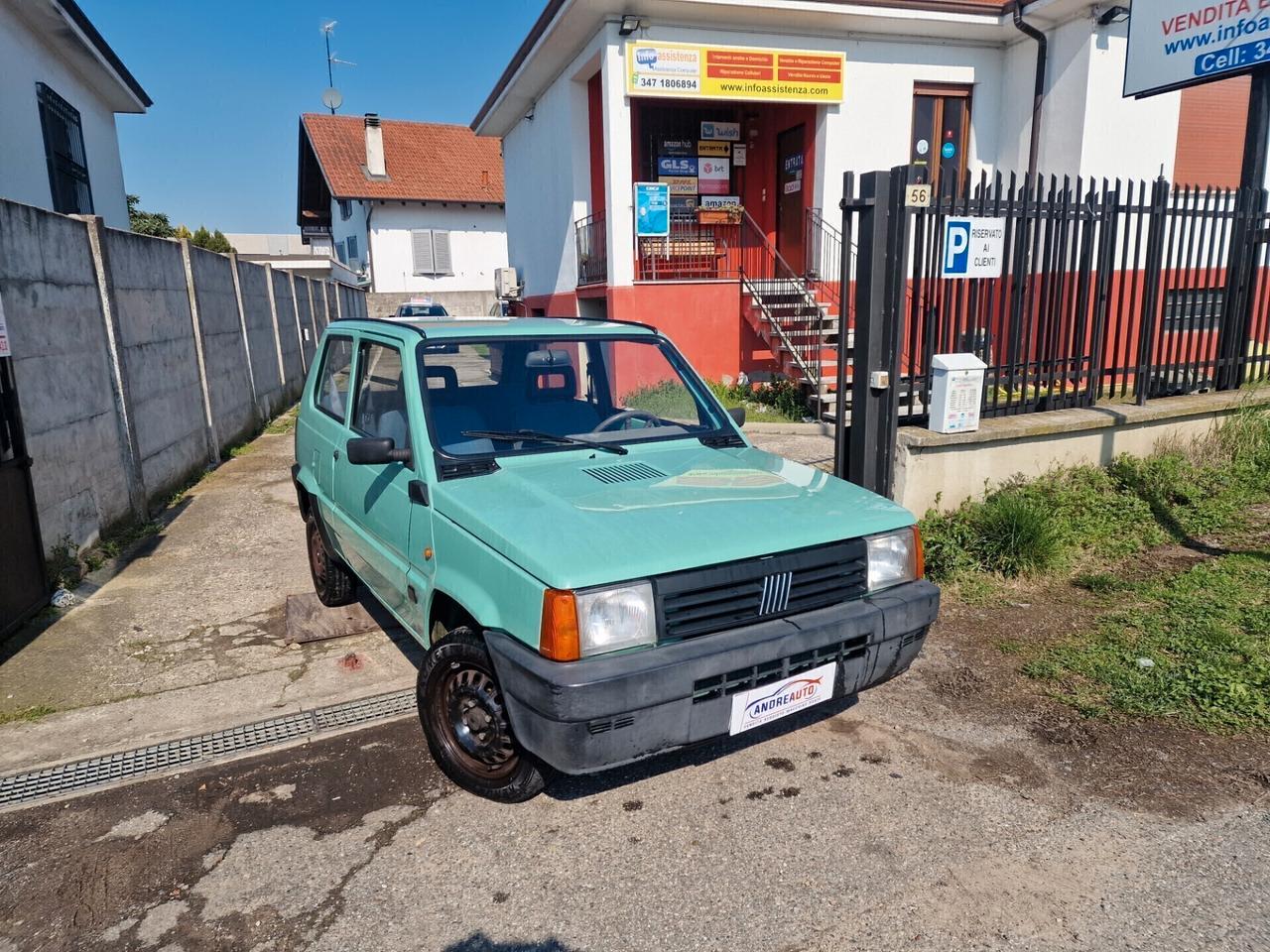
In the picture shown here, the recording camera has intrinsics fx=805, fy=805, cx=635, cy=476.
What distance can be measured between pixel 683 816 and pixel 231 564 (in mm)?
4371

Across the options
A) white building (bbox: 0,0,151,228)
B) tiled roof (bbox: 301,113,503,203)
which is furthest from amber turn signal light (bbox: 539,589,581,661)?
tiled roof (bbox: 301,113,503,203)

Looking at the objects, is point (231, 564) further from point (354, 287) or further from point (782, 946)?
point (354, 287)

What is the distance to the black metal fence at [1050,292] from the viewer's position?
555cm

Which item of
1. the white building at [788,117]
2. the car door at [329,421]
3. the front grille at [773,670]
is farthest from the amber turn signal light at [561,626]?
the white building at [788,117]

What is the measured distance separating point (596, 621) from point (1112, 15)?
12855 millimetres

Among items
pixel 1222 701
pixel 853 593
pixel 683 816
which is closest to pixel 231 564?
pixel 683 816

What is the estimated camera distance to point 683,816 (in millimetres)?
2980

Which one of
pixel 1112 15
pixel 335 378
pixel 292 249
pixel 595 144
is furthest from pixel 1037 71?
pixel 292 249

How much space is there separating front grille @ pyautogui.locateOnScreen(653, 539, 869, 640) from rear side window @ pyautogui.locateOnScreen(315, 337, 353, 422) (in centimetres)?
245

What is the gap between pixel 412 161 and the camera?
3262 centimetres

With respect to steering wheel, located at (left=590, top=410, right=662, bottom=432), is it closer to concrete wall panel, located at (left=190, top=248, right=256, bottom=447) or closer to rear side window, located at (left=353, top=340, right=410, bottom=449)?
rear side window, located at (left=353, top=340, right=410, bottom=449)

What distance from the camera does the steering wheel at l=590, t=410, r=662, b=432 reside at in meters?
3.88

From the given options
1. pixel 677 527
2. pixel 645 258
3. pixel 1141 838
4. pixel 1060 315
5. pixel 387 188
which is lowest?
pixel 1141 838

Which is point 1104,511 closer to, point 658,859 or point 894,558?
point 894,558
